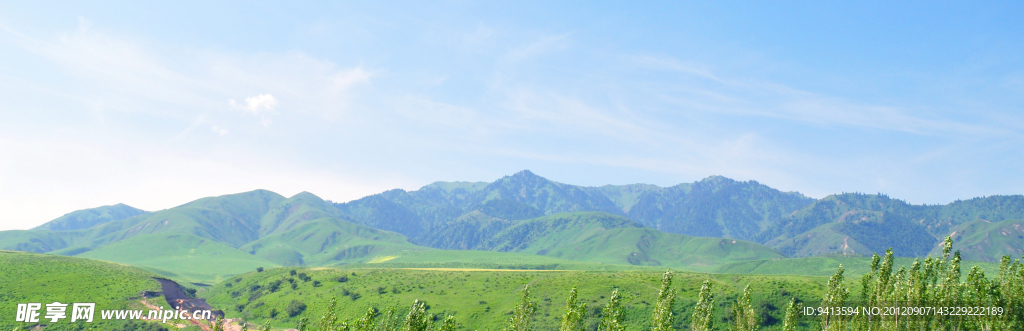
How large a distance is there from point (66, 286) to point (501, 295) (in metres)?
129

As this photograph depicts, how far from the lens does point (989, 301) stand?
48562 millimetres

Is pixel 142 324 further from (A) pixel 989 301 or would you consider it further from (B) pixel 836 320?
(A) pixel 989 301

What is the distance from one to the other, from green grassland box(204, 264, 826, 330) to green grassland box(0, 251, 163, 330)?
34260mm

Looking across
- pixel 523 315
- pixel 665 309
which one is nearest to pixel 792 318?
pixel 665 309

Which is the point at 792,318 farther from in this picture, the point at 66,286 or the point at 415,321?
the point at 66,286

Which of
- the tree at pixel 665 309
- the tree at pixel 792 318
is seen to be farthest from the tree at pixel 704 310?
the tree at pixel 792 318

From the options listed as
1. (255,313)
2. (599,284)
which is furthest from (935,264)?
(255,313)

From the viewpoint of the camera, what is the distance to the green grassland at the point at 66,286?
133 m

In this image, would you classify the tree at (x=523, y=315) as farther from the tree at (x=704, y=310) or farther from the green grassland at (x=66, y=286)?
the green grassland at (x=66, y=286)

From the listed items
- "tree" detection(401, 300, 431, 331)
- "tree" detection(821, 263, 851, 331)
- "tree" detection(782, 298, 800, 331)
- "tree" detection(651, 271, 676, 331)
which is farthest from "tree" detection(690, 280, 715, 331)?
"tree" detection(401, 300, 431, 331)

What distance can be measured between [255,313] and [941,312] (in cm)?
18599

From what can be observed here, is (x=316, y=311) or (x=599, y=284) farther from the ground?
(x=599, y=284)

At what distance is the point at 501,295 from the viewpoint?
536 feet

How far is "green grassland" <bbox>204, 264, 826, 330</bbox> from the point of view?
135125 millimetres
